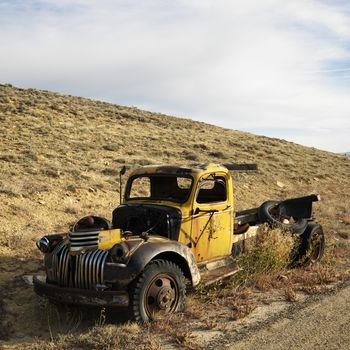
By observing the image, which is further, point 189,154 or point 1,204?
point 189,154

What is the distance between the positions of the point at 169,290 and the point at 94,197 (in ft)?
26.6

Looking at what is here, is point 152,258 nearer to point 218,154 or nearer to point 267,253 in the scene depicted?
point 267,253

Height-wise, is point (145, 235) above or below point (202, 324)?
above

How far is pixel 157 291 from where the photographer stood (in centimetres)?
590

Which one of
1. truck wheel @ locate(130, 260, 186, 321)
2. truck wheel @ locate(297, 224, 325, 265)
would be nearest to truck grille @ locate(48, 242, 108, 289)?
truck wheel @ locate(130, 260, 186, 321)

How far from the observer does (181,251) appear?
20.4 ft

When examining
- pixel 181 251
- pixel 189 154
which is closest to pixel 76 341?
pixel 181 251

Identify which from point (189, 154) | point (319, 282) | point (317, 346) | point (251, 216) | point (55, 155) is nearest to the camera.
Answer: point (317, 346)

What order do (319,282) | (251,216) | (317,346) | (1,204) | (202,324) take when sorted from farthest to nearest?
(1,204), (251,216), (319,282), (202,324), (317,346)

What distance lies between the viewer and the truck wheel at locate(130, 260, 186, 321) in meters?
5.67

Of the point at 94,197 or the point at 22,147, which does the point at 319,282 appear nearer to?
the point at 94,197

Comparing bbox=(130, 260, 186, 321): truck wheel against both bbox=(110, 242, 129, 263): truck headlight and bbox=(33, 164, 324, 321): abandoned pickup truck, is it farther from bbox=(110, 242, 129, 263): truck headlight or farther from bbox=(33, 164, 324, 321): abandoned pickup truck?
bbox=(110, 242, 129, 263): truck headlight

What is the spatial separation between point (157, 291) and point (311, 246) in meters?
4.06

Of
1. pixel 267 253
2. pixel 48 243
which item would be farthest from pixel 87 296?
pixel 267 253
